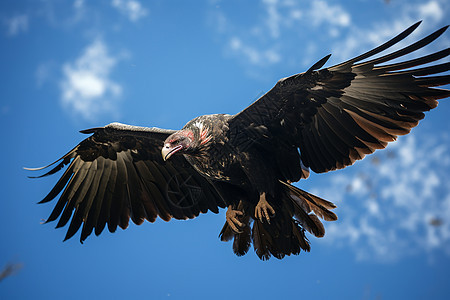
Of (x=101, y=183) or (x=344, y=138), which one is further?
(x=101, y=183)

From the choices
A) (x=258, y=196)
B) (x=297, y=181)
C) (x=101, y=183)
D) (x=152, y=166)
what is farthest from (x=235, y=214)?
(x=101, y=183)

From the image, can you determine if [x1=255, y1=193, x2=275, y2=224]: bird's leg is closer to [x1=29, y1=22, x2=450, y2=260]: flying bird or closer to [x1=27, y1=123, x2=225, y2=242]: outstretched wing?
[x1=29, y1=22, x2=450, y2=260]: flying bird

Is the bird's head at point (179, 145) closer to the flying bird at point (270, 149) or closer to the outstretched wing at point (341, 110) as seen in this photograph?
the flying bird at point (270, 149)

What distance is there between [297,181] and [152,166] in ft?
6.67

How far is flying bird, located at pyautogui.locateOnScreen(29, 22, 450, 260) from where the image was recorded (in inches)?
207

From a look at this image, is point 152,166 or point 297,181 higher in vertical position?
point 152,166

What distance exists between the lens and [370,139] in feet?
18.1

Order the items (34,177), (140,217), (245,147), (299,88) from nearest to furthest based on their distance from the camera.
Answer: (299,88) → (245,147) → (34,177) → (140,217)

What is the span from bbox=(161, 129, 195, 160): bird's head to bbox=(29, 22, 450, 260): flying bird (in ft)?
0.03

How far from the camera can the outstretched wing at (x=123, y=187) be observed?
6590 mm

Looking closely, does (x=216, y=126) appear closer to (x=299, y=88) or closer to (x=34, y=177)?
(x=299, y=88)

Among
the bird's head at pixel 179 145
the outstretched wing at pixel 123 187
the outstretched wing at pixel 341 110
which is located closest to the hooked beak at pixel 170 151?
the bird's head at pixel 179 145

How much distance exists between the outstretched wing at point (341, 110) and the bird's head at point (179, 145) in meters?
0.48

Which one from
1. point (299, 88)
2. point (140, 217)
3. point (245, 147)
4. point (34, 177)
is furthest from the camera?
point (140, 217)
